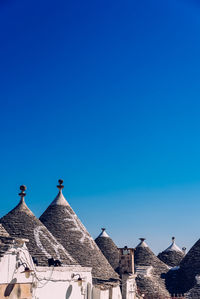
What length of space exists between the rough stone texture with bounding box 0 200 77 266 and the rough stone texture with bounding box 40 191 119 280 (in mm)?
2406

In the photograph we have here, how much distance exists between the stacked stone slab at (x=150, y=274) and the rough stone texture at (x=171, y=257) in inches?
79.3

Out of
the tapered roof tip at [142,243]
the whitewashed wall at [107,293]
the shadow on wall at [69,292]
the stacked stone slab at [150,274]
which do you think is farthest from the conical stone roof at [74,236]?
the tapered roof tip at [142,243]

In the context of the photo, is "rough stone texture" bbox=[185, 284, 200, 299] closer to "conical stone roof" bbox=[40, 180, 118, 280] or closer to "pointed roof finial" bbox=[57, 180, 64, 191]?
"conical stone roof" bbox=[40, 180, 118, 280]

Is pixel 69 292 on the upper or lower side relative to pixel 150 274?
lower

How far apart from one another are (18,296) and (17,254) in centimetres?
96

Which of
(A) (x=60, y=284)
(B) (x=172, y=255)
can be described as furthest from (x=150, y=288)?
(A) (x=60, y=284)

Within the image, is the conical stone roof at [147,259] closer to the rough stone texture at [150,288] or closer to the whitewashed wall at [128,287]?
the rough stone texture at [150,288]

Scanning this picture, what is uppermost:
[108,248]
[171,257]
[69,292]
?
[171,257]

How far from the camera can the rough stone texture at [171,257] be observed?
2861 centimetres

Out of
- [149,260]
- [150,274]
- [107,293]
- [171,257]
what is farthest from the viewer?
[171,257]

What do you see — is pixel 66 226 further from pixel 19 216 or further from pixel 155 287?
pixel 155 287

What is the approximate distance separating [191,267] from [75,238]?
26.2 feet

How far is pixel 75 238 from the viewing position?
1930cm

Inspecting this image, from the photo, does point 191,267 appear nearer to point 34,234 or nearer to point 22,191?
point 22,191
